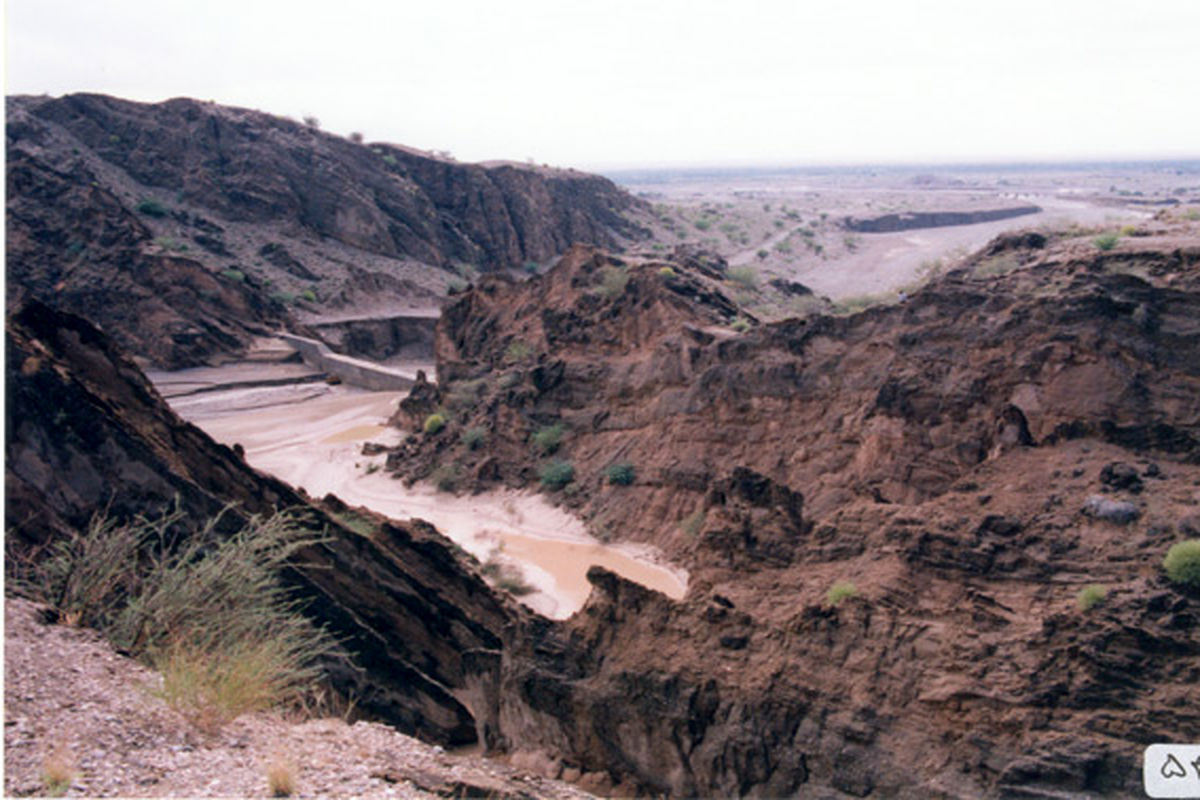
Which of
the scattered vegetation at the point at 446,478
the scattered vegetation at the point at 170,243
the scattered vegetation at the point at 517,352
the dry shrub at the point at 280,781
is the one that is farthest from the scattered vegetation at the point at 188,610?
the scattered vegetation at the point at 170,243

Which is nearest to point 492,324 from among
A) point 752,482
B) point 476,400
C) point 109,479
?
point 476,400

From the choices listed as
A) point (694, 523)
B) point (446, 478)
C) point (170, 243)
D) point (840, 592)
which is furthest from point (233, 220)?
point (840, 592)

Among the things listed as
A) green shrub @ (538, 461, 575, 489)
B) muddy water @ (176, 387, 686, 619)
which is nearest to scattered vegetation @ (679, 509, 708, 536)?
muddy water @ (176, 387, 686, 619)

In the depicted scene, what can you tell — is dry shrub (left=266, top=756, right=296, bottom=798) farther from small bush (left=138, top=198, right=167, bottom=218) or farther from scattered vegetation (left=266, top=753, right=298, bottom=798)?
small bush (left=138, top=198, right=167, bottom=218)

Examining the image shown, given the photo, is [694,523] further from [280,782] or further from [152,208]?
[152,208]

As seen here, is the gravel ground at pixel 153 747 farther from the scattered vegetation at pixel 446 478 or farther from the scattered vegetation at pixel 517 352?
the scattered vegetation at pixel 517 352

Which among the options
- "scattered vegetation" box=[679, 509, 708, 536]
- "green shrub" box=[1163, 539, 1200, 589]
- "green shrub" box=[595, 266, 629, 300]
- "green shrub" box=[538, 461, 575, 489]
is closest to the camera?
"green shrub" box=[1163, 539, 1200, 589]
